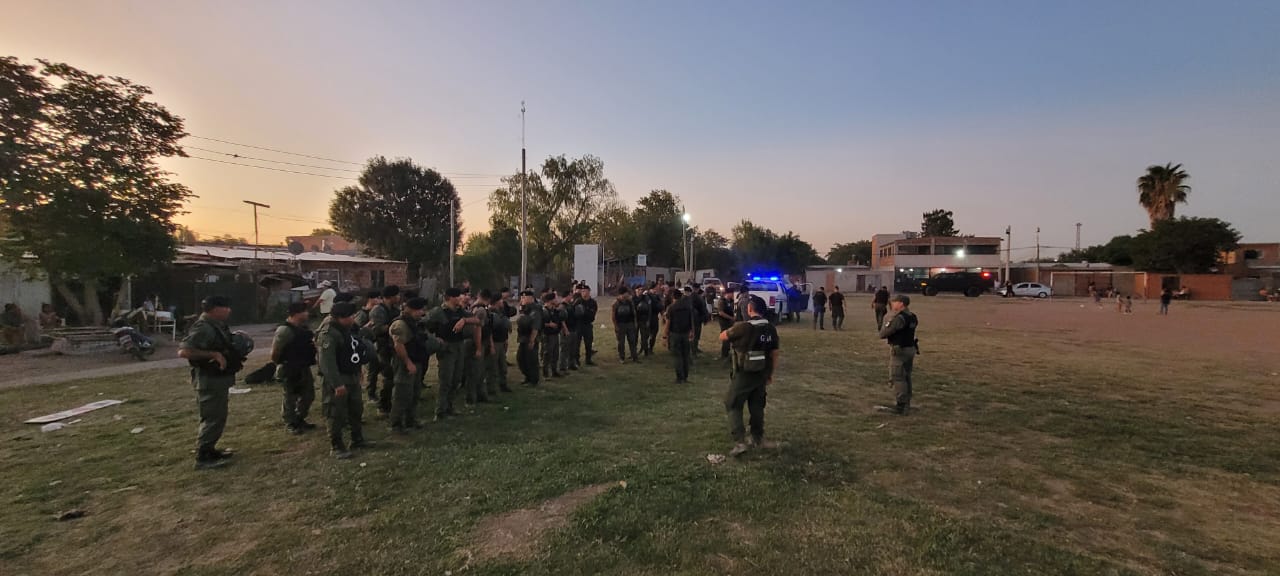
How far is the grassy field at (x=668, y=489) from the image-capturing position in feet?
12.6

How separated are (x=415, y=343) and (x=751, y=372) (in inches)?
165

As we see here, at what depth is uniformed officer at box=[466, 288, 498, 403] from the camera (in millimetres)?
8080

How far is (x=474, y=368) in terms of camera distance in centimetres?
815

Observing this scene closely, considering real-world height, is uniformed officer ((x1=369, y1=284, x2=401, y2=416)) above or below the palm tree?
below

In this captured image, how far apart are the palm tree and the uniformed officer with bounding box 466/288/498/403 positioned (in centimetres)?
6170

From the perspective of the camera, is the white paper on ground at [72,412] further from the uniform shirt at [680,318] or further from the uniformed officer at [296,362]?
the uniform shirt at [680,318]

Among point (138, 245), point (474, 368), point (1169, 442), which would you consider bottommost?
point (1169, 442)

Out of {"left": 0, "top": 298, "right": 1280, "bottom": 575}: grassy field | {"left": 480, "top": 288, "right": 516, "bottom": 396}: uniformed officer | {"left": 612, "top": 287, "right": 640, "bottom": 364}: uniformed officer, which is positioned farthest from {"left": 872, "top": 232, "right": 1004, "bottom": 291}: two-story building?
{"left": 480, "top": 288, "right": 516, "bottom": 396}: uniformed officer

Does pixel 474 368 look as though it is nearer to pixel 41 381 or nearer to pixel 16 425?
pixel 16 425

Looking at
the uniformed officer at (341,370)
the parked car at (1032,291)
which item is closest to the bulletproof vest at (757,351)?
the uniformed officer at (341,370)

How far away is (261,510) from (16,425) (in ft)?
18.4

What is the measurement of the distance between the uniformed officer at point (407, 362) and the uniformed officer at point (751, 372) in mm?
3852

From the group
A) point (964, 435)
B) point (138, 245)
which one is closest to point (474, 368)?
point (964, 435)

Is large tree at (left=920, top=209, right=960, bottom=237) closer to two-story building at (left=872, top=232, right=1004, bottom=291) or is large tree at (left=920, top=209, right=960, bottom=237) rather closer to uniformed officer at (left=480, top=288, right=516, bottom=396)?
two-story building at (left=872, top=232, right=1004, bottom=291)
